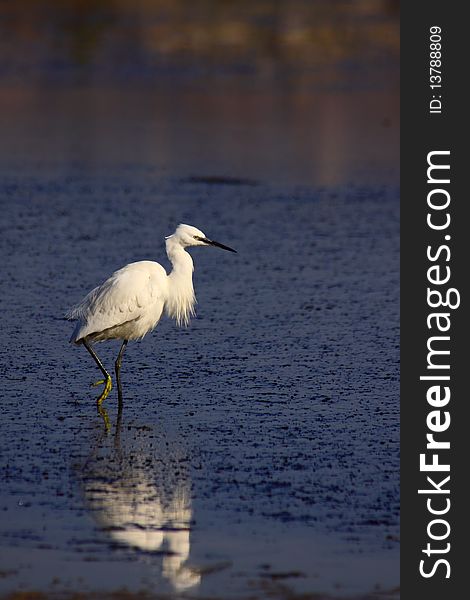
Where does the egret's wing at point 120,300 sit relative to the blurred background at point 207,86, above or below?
below

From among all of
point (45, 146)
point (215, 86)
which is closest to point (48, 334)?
point (45, 146)

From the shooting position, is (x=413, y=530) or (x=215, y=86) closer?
(x=413, y=530)

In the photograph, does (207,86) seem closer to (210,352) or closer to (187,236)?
(210,352)

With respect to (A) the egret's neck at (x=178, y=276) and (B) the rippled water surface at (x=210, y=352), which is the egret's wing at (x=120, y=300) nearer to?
(A) the egret's neck at (x=178, y=276)

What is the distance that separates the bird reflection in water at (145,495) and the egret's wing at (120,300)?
1.21 m

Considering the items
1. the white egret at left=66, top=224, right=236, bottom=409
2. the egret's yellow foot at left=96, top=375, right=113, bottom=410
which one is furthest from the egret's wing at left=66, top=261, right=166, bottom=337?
the egret's yellow foot at left=96, top=375, right=113, bottom=410

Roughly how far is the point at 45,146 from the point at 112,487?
1461cm

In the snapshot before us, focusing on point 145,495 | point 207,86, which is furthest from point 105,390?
point 207,86

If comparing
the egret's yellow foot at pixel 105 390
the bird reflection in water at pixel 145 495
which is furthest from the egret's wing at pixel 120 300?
the bird reflection in water at pixel 145 495

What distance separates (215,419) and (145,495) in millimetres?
1594

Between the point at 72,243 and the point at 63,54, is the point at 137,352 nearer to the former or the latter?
the point at 72,243

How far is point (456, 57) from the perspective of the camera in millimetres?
16656

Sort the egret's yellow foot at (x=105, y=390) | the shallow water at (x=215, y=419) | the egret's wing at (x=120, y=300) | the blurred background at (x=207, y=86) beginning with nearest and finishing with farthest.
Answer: the shallow water at (x=215, y=419) → the egret's yellow foot at (x=105, y=390) → the egret's wing at (x=120, y=300) → the blurred background at (x=207, y=86)

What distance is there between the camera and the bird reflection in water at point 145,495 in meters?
6.73
